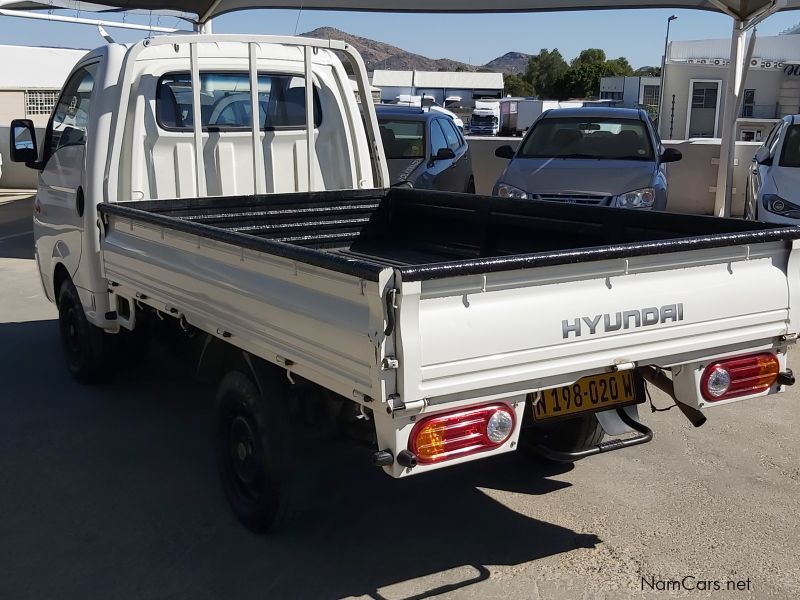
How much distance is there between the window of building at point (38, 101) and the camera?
2328 centimetres

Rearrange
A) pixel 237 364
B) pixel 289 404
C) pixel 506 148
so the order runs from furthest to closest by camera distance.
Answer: pixel 506 148 < pixel 237 364 < pixel 289 404

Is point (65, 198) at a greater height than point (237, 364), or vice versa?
point (65, 198)

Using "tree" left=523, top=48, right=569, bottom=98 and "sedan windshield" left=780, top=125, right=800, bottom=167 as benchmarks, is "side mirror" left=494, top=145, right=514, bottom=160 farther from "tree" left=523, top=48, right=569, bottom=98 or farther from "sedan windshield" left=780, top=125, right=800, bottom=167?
"tree" left=523, top=48, right=569, bottom=98

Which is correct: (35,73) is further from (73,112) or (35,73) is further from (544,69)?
(544,69)

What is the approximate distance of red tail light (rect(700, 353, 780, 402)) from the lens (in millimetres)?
3750

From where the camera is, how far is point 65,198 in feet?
19.4

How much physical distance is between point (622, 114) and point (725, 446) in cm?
638

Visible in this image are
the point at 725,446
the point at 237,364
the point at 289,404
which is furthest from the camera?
the point at 725,446

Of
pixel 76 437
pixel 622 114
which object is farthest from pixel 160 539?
pixel 622 114

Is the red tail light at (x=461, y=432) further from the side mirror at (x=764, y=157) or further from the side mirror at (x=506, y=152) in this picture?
the side mirror at (x=506, y=152)

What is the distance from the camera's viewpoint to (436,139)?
468 inches

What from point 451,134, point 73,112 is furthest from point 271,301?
point 451,134

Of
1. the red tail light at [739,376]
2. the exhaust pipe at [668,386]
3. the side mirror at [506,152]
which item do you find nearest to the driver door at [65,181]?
the exhaust pipe at [668,386]

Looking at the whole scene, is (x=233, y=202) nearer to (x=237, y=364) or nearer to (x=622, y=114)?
(x=237, y=364)
